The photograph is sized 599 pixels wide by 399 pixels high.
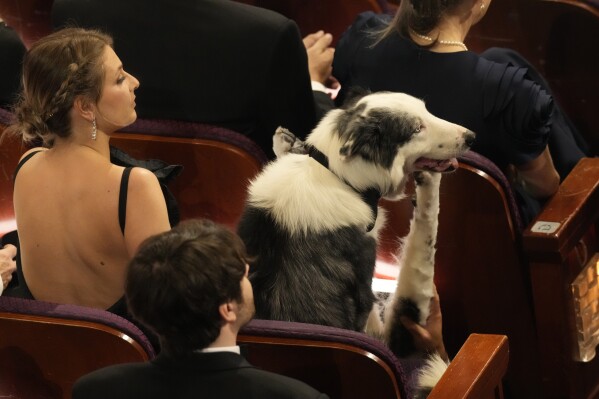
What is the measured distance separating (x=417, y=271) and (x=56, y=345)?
84cm

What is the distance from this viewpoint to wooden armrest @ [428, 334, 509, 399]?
1909mm

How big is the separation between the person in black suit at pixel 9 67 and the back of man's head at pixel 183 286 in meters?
1.24

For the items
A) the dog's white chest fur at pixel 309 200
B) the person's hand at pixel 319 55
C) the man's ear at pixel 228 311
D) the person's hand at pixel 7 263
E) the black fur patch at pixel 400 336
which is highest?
the man's ear at pixel 228 311

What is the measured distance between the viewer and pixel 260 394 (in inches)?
61.5

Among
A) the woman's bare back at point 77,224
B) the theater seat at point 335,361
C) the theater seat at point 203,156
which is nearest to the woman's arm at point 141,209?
the woman's bare back at point 77,224

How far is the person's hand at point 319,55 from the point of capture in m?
3.17

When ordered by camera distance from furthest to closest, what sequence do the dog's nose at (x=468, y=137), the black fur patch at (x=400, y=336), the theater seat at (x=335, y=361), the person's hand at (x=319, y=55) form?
the person's hand at (x=319, y=55) < the black fur patch at (x=400, y=336) < the dog's nose at (x=468, y=137) < the theater seat at (x=335, y=361)

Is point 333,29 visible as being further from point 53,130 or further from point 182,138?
point 53,130

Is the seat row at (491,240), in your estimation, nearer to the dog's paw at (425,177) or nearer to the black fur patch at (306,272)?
the dog's paw at (425,177)

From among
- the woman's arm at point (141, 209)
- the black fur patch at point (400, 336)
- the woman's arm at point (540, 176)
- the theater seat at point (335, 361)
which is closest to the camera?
the theater seat at point (335, 361)

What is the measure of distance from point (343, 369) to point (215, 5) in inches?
40.4

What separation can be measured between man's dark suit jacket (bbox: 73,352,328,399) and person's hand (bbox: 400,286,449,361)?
0.87 metres

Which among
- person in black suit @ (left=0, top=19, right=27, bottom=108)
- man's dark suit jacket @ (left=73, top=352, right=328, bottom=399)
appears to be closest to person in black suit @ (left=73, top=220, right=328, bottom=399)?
man's dark suit jacket @ (left=73, top=352, right=328, bottom=399)

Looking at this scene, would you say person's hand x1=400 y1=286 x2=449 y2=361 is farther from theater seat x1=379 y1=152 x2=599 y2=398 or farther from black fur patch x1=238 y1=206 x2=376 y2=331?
black fur patch x1=238 y1=206 x2=376 y2=331
